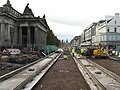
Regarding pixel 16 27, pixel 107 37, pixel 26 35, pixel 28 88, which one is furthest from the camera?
pixel 107 37

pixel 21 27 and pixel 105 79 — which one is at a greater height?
pixel 21 27

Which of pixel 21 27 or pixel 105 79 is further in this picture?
pixel 21 27

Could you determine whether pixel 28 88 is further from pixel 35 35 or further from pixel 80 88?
pixel 35 35

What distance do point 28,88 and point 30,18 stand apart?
74.9m

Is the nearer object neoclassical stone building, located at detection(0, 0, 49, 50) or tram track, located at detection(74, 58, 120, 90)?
tram track, located at detection(74, 58, 120, 90)

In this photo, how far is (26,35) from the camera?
93812mm

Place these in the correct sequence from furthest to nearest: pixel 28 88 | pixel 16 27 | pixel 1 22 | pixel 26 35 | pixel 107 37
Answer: pixel 107 37 < pixel 26 35 < pixel 16 27 < pixel 1 22 < pixel 28 88

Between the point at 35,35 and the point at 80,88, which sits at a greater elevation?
the point at 35,35

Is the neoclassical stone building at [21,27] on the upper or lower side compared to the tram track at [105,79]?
upper

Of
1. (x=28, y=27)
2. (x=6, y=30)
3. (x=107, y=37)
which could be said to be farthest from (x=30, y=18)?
(x=107, y=37)

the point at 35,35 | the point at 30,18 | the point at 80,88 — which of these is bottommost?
the point at 80,88

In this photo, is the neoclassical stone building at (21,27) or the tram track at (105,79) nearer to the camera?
the tram track at (105,79)

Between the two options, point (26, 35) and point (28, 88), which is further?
point (26, 35)

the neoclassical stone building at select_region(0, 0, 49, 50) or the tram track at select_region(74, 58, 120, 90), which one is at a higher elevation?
the neoclassical stone building at select_region(0, 0, 49, 50)
